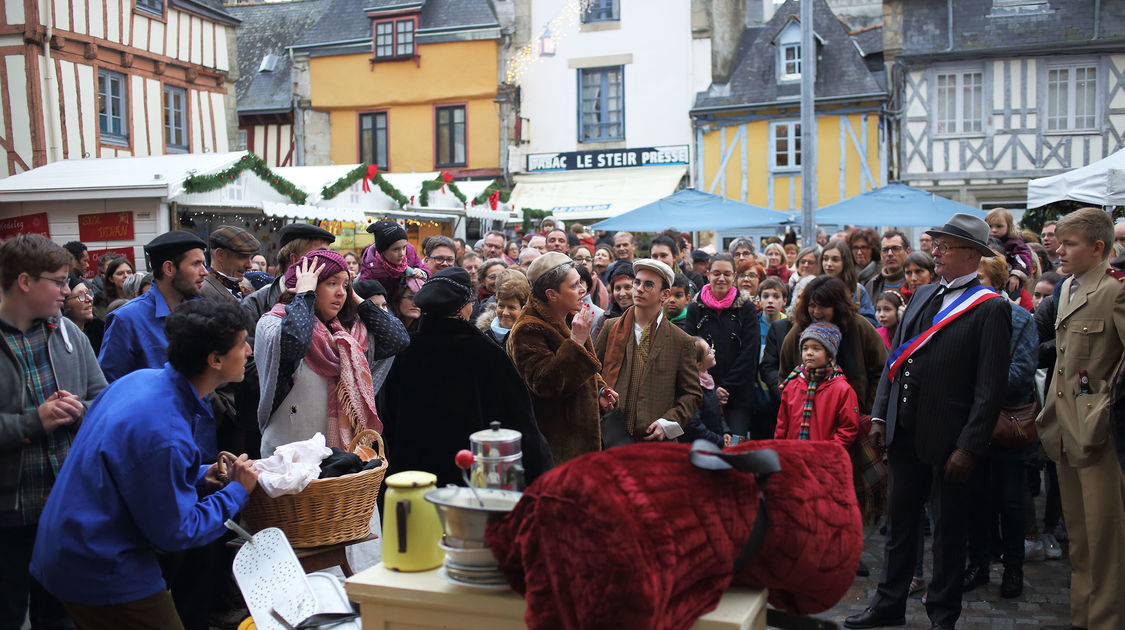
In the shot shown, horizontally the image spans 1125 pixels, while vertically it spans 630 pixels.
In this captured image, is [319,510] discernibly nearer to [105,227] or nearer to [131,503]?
[131,503]

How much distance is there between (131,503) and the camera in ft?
8.55

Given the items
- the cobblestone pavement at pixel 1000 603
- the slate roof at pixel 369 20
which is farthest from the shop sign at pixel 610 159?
the cobblestone pavement at pixel 1000 603

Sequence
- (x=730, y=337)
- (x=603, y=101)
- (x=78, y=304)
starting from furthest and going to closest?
(x=603, y=101)
(x=730, y=337)
(x=78, y=304)

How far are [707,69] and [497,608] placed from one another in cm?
2196

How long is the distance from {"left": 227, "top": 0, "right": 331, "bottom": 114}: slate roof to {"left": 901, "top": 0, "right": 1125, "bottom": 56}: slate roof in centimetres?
1702

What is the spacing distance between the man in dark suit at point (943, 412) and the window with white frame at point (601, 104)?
19.8 meters

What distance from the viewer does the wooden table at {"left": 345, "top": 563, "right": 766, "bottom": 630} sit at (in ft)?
6.81

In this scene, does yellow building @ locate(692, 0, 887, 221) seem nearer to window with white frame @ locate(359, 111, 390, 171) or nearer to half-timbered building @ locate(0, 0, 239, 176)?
window with white frame @ locate(359, 111, 390, 171)

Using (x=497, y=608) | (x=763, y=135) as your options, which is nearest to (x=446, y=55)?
(x=763, y=135)

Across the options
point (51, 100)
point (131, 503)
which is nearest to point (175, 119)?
point (51, 100)

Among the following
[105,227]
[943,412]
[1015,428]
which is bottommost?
[1015,428]

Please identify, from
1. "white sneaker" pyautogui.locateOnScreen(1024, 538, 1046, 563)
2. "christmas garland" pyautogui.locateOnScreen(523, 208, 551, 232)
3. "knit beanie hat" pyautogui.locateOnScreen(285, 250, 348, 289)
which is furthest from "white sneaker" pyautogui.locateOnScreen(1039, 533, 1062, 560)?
"christmas garland" pyautogui.locateOnScreen(523, 208, 551, 232)

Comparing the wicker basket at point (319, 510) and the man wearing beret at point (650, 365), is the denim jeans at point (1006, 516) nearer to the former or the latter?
the man wearing beret at point (650, 365)

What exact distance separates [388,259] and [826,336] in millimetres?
2706
